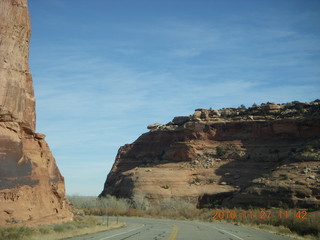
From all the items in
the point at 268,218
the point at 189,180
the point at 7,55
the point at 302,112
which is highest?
the point at 302,112

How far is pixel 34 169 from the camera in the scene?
25.7 meters

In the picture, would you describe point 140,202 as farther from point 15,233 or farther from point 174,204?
point 15,233

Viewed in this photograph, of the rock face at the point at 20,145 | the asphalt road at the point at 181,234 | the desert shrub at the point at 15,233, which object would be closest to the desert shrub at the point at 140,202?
the rock face at the point at 20,145

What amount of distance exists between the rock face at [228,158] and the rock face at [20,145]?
31.4 m

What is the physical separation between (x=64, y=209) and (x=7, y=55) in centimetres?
1203

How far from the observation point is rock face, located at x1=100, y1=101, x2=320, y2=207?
53.6 metres

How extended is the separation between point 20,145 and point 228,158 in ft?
181

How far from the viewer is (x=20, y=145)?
2442cm

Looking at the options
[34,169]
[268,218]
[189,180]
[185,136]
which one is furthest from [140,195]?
[34,169]

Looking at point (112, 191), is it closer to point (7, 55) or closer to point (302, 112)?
point (302, 112)
